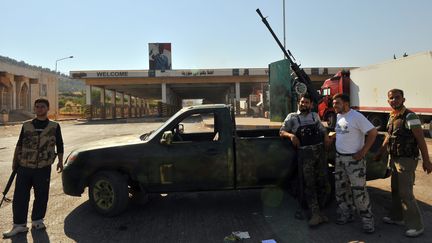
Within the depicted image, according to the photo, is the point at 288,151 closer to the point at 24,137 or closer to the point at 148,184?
the point at 148,184

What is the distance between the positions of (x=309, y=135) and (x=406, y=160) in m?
1.24

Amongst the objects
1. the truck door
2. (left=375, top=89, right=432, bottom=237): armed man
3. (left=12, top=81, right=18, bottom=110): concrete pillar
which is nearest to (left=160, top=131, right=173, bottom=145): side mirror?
the truck door

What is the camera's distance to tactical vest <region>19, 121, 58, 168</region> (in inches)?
192

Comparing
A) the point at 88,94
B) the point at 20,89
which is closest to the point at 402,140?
the point at 88,94

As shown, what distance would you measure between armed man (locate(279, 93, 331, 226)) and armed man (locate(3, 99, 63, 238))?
3.30 meters

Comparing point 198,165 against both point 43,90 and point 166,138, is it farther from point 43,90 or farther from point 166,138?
point 43,90

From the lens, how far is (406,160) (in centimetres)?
455

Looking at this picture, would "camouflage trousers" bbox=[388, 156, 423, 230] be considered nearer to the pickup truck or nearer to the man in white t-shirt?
the man in white t-shirt

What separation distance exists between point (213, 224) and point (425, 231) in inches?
106

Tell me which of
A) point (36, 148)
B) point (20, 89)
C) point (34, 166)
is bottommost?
point (34, 166)

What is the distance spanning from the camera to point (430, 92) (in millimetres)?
14711

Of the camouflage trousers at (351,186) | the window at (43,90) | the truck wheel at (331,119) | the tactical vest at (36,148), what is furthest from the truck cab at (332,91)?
the window at (43,90)

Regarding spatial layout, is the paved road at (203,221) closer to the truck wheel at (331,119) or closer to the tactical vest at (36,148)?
the tactical vest at (36,148)

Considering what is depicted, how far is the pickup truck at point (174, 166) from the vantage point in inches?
212
